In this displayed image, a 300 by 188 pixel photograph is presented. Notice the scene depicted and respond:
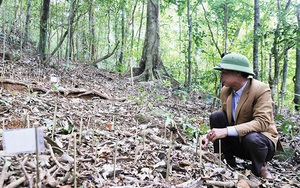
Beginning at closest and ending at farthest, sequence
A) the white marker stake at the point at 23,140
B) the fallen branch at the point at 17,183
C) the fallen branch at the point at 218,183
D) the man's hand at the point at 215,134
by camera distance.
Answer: the white marker stake at the point at 23,140, the fallen branch at the point at 17,183, the fallen branch at the point at 218,183, the man's hand at the point at 215,134

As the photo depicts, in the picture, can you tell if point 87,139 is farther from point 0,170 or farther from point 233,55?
point 233,55

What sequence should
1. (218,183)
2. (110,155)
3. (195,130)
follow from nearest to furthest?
(218,183), (110,155), (195,130)

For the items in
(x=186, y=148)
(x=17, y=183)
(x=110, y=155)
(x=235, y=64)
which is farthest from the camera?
(x=186, y=148)

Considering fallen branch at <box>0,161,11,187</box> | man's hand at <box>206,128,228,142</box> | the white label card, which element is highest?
the white label card

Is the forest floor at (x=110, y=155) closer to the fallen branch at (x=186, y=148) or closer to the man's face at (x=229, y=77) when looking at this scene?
the fallen branch at (x=186, y=148)

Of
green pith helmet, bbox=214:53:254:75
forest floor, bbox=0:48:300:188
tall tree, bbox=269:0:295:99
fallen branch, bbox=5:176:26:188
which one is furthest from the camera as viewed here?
tall tree, bbox=269:0:295:99

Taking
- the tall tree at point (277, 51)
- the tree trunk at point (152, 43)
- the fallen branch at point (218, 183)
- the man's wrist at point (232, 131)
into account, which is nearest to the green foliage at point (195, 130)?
Result: the man's wrist at point (232, 131)

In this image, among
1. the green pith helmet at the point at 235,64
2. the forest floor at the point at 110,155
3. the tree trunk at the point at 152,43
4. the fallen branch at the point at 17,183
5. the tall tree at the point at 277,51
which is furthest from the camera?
the tree trunk at the point at 152,43

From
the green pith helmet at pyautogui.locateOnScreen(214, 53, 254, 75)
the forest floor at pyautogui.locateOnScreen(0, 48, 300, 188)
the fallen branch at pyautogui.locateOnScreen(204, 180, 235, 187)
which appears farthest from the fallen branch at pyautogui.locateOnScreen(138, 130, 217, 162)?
the green pith helmet at pyautogui.locateOnScreen(214, 53, 254, 75)

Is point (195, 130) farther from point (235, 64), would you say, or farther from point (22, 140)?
point (22, 140)

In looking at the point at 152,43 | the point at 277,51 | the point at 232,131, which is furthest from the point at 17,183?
the point at 152,43

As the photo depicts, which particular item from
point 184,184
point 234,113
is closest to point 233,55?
point 234,113

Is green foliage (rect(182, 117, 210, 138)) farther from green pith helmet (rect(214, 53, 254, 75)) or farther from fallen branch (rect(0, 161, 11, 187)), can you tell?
fallen branch (rect(0, 161, 11, 187))

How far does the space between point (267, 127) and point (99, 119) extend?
208 centimetres
